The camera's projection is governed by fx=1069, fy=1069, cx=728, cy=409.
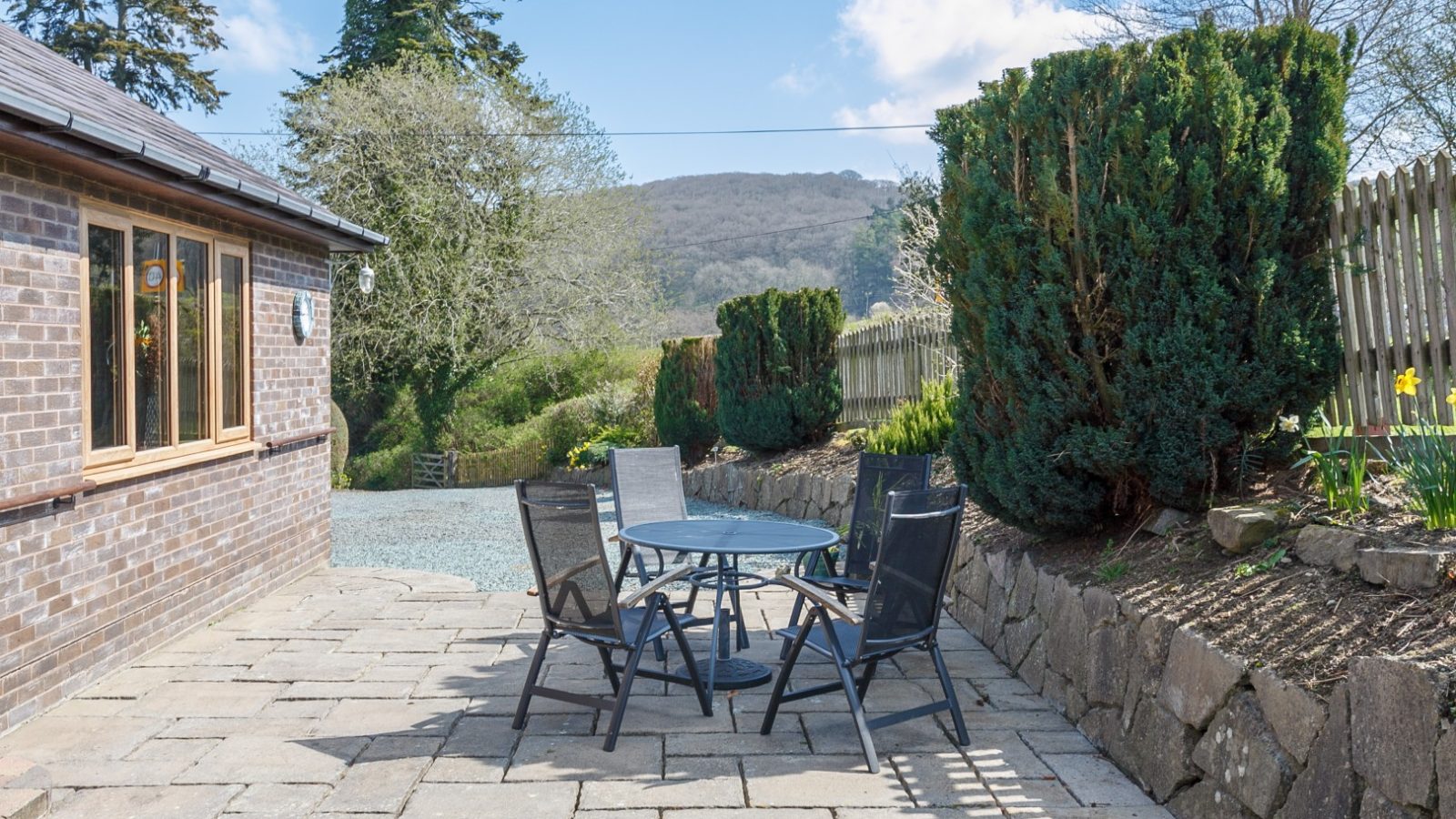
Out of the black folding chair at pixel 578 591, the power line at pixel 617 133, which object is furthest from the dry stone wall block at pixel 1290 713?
the power line at pixel 617 133

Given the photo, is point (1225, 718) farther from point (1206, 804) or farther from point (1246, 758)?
point (1206, 804)

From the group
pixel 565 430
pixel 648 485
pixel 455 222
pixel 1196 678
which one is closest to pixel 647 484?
pixel 648 485

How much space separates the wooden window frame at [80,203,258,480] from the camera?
4.86 meters

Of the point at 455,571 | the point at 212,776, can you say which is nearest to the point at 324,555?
the point at 455,571

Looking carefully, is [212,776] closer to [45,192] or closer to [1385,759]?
[45,192]

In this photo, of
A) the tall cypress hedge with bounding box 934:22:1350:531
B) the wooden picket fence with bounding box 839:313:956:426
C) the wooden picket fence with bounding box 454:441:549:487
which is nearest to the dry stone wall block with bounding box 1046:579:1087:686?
the tall cypress hedge with bounding box 934:22:1350:531

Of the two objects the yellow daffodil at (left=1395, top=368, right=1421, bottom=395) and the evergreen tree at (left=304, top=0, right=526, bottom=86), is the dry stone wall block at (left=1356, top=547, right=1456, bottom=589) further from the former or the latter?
the evergreen tree at (left=304, top=0, right=526, bottom=86)

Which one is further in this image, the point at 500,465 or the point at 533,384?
the point at 533,384

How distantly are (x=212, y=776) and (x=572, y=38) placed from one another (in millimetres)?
17676

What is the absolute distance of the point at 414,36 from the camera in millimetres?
24641

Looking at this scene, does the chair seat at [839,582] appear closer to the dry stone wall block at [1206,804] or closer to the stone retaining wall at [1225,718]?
the stone retaining wall at [1225,718]

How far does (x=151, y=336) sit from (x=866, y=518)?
384 centimetres

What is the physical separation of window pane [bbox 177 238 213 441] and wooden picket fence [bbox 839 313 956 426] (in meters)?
6.11

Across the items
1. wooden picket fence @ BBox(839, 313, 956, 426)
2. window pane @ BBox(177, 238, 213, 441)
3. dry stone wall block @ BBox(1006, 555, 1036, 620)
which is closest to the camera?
dry stone wall block @ BBox(1006, 555, 1036, 620)
